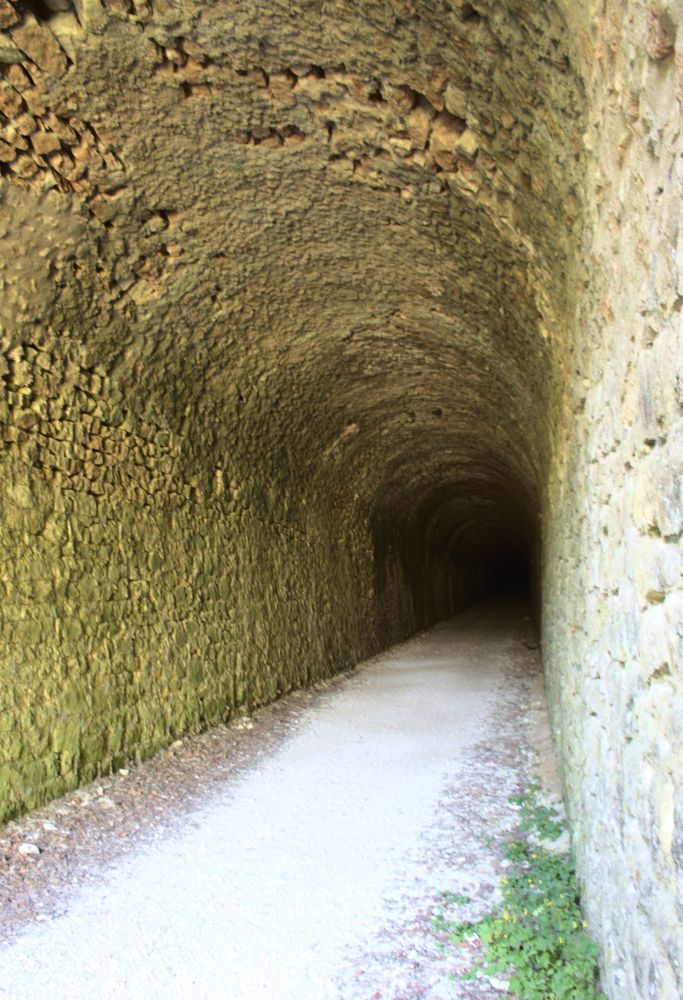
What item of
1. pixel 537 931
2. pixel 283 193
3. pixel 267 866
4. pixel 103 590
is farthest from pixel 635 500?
pixel 103 590

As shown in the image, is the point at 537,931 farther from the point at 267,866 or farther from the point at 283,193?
the point at 283,193

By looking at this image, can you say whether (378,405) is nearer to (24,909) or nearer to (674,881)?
(24,909)

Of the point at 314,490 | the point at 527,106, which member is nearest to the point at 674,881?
the point at 527,106

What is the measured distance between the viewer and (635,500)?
2166 mm

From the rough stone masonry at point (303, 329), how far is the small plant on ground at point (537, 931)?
18 cm

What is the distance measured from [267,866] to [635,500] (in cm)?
308

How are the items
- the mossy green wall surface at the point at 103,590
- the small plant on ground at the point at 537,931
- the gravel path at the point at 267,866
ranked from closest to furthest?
the small plant on ground at the point at 537,931
the gravel path at the point at 267,866
the mossy green wall surface at the point at 103,590

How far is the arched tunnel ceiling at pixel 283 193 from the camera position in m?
3.56

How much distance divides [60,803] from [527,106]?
4.95 metres

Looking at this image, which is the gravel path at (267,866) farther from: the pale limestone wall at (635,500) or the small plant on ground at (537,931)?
the pale limestone wall at (635,500)

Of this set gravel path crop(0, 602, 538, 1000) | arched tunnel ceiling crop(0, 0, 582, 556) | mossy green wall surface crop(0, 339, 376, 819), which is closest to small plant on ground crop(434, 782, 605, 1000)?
gravel path crop(0, 602, 538, 1000)

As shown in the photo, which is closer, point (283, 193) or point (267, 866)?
point (267, 866)

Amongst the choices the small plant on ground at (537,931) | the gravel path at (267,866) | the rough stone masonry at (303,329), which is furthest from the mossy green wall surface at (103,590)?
the small plant on ground at (537,931)

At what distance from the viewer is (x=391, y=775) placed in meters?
5.70
